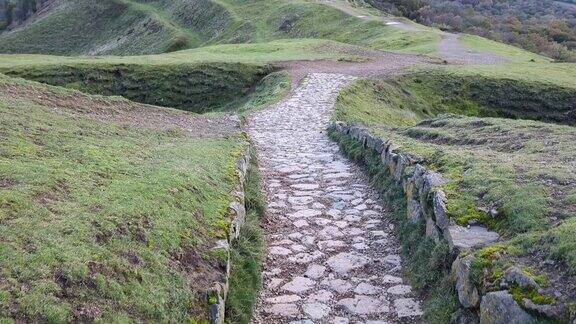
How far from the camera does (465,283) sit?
20.4 feet

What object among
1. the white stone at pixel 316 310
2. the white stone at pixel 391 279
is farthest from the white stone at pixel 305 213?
the white stone at pixel 316 310

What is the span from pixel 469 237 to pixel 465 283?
1023mm

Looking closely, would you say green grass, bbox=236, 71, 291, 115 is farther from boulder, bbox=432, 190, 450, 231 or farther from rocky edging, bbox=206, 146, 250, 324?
boulder, bbox=432, 190, 450, 231

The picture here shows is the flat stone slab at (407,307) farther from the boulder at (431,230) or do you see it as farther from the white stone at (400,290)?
the boulder at (431,230)

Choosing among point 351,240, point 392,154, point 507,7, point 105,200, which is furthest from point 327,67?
point 507,7

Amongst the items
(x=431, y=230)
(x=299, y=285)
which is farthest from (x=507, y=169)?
(x=299, y=285)

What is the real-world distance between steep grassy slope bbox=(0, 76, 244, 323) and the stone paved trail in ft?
4.28

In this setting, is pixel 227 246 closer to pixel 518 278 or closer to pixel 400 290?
pixel 400 290

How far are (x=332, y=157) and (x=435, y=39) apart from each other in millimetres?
40846

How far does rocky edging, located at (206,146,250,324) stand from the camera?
6350 millimetres

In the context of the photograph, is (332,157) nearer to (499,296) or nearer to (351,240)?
(351,240)

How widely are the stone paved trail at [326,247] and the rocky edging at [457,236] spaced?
805mm

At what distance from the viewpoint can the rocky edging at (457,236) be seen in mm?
5430

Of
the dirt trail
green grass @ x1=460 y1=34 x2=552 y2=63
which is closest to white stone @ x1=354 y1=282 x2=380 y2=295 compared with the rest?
the dirt trail
